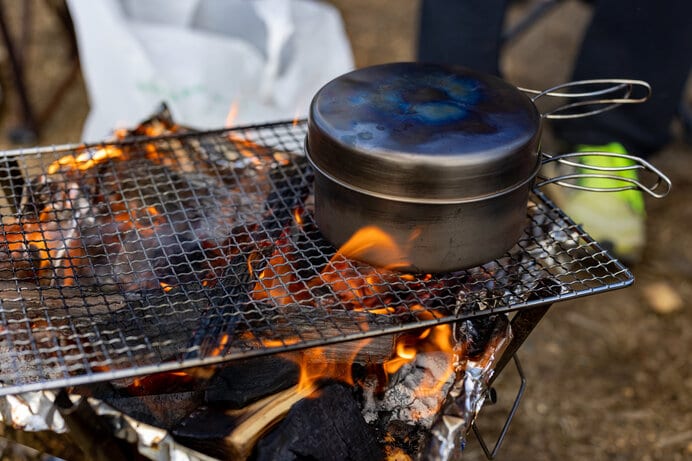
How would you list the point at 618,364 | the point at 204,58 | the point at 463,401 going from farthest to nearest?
the point at 204,58 < the point at 618,364 < the point at 463,401

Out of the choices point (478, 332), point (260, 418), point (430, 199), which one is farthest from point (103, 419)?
point (478, 332)

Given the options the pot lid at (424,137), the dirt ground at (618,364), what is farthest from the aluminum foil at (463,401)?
the dirt ground at (618,364)

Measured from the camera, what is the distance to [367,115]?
4.53 ft

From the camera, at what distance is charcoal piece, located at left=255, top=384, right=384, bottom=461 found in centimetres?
134

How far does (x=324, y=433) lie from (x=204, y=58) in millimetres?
2191

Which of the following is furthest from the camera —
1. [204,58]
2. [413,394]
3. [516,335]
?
[204,58]

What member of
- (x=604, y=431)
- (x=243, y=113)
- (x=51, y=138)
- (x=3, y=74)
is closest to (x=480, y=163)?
(x=604, y=431)

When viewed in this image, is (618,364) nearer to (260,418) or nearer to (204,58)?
(260,418)

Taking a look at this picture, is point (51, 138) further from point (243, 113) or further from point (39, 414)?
point (39, 414)

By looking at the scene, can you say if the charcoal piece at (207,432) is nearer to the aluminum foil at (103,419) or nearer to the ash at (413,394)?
the aluminum foil at (103,419)

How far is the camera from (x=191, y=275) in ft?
5.09

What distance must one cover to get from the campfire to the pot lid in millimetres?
158

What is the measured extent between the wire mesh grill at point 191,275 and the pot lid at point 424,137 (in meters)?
0.25

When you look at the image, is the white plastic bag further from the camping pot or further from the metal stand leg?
the metal stand leg
